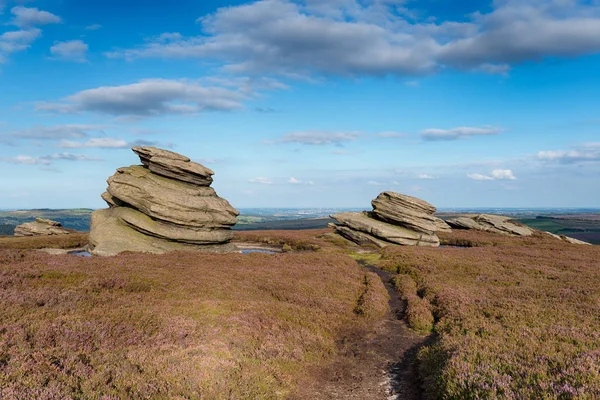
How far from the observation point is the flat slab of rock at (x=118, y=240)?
116ft

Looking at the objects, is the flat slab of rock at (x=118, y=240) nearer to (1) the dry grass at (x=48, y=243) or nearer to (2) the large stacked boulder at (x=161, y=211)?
(2) the large stacked boulder at (x=161, y=211)

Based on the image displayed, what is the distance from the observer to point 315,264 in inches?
→ 1344

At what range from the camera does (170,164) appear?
42125 mm

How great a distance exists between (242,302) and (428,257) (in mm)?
26439

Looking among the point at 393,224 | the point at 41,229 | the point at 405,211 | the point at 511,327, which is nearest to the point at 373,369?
the point at 511,327

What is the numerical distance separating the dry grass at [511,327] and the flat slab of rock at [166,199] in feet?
73.1

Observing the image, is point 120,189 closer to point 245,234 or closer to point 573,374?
point 245,234

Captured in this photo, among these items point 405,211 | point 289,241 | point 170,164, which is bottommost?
point 289,241

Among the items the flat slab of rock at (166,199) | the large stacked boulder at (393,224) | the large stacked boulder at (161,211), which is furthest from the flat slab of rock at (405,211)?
the flat slab of rock at (166,199)

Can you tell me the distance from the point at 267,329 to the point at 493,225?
236 feet

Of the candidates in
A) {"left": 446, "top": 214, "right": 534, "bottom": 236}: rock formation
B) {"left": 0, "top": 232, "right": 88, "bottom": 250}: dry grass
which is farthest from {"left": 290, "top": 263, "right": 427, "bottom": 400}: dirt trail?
{"left": 446, "top": 214, "right": 534, "bottom": 236}: rock formation

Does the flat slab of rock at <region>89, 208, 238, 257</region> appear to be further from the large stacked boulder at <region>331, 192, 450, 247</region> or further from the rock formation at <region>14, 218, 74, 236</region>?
the rock formation at <region>14, 218, 74, 236</region>

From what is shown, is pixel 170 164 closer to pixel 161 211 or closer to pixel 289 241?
pixel 161 211

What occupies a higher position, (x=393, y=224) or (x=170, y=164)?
(x=170, y=164)
